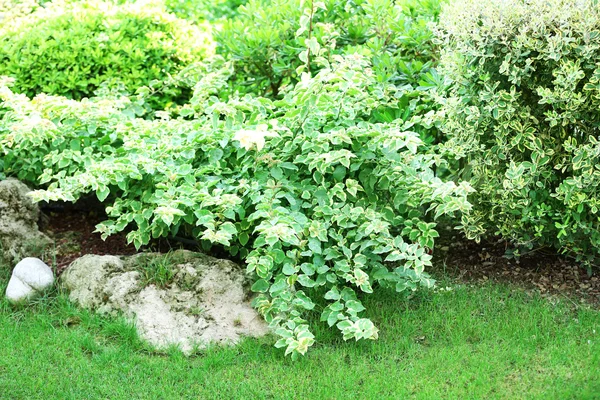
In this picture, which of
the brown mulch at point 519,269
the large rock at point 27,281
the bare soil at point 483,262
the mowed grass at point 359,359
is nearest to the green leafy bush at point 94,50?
the bare soil at point 483,262

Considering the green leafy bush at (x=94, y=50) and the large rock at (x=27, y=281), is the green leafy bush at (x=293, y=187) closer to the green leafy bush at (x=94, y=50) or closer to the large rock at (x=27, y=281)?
the large rock at (x=27, y=281)

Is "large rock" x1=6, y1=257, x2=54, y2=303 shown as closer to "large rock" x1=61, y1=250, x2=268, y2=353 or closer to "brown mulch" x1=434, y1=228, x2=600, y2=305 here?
"large rock" x1=61, y1=250, x2=268, y2=353

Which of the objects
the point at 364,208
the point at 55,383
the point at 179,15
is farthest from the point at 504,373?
the point at 179,15

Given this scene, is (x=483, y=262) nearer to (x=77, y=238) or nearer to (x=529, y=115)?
(x=529, y=115)

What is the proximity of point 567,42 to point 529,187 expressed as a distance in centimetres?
85

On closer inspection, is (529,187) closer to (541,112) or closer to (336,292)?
(541,112)

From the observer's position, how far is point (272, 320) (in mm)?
3887

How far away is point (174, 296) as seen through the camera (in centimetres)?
425

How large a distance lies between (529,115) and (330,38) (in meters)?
1.50

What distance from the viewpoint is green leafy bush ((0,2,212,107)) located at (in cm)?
604

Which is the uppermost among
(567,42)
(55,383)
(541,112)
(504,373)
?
(567,42)

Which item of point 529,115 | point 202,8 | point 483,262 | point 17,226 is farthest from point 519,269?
point 202,8

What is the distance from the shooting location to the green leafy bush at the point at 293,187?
3984 millimetres

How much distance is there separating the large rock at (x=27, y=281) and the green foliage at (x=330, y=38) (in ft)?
6.26
